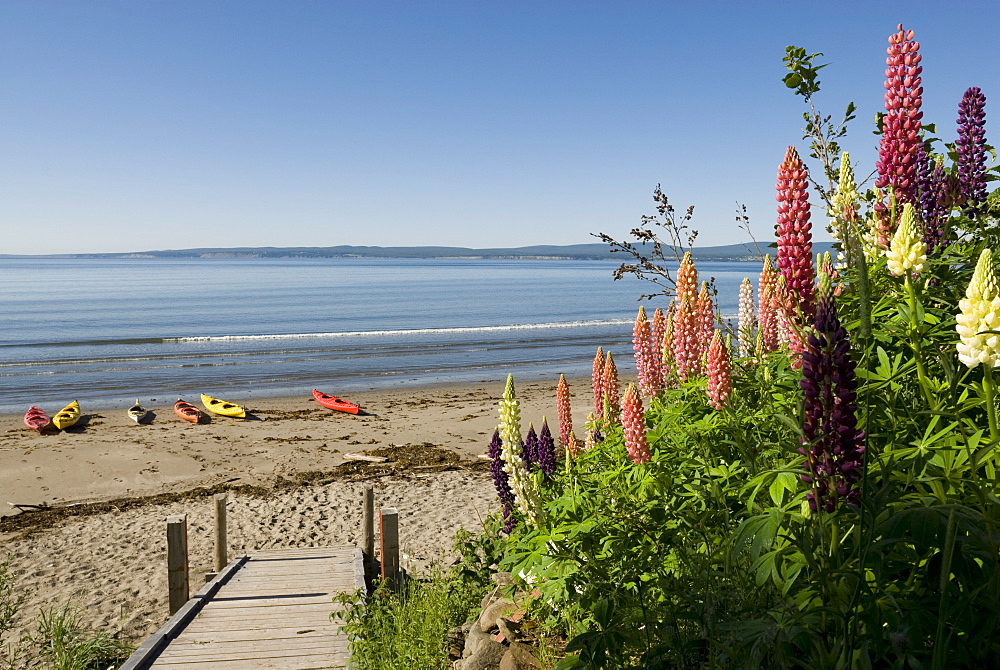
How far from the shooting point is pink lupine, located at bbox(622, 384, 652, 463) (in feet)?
13.4

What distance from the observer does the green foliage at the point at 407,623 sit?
616cm

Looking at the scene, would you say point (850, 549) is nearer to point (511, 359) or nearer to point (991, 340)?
point (991, 340)

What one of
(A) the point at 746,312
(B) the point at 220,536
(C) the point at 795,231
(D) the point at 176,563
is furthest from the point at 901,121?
(B) the point at 220,536

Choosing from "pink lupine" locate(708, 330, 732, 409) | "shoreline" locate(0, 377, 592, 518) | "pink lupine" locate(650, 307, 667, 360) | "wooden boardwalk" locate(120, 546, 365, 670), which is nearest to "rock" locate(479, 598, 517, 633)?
"wooden boardwalk" locate(120, 546, 365, 670)

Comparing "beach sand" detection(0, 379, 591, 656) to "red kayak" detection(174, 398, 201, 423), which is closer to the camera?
"beach sand" detection(0, 379, 591, 656)

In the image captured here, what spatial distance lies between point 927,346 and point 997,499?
0.86m

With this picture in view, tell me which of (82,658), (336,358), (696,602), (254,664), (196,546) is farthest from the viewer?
(336,358)

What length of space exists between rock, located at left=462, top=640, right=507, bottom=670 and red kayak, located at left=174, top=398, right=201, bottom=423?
1994 cm

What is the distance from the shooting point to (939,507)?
1.77m

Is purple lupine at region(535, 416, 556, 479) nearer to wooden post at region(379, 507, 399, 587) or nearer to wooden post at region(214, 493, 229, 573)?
wooden post at region(379, 507, 399, 587)

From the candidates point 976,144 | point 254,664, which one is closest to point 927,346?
point 976,144

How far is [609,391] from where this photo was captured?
5484 millimetres

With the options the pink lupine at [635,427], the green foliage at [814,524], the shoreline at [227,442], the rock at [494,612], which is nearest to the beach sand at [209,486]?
the shoreline at [227,442]

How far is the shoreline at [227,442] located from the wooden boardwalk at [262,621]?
25.2ft
